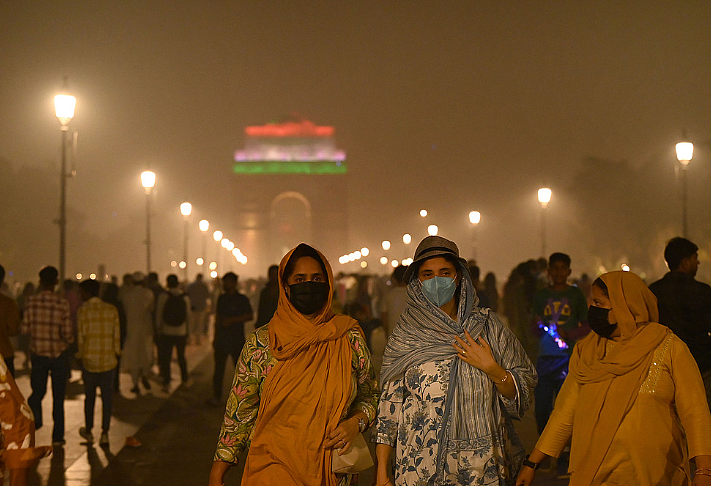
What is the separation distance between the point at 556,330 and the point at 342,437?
3830 mm

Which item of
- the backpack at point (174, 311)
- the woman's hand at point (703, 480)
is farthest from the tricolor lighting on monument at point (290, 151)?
the woman's hand at point (703, 480)

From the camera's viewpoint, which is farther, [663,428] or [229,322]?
[229,322]

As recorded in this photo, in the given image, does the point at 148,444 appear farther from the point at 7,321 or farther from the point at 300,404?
the point at 300,404

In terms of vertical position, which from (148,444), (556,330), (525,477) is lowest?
(148,444)

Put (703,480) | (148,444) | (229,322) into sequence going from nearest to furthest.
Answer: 1. (703,480)
2. (148,444)
3. (229,322)

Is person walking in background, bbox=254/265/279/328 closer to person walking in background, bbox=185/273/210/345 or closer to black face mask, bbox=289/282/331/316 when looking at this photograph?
black face mask, bbox=289/282/331/316

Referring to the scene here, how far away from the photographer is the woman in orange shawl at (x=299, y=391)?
3629mm

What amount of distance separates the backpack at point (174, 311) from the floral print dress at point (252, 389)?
8.59 meters

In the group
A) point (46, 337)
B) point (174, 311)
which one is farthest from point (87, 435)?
point (174, 311)

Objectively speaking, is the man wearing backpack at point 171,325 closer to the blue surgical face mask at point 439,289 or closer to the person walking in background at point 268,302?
the person walking in background at point 268,302

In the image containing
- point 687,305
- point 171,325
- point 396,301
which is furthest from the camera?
point 171,325

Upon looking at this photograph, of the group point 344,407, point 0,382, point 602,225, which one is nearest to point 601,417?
point 344,407

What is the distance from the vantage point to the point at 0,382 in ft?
9.38

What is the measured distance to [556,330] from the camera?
7121 millimetres
